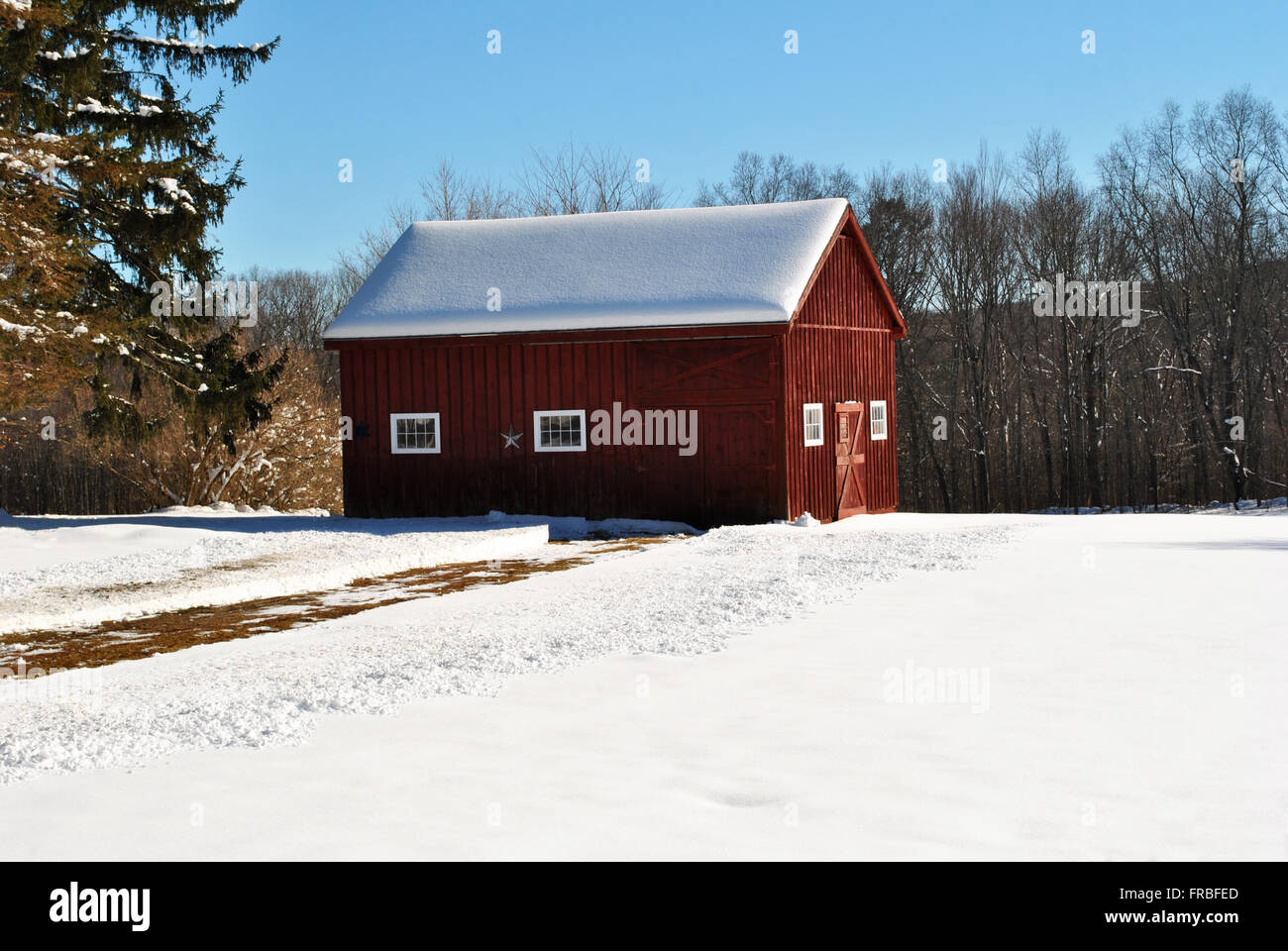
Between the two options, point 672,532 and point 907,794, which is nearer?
point 907,794

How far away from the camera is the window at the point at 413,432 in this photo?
2172 centimetres

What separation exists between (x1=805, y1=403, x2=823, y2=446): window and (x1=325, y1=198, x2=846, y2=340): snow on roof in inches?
80.5

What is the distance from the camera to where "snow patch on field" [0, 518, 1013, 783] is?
6.71 meters

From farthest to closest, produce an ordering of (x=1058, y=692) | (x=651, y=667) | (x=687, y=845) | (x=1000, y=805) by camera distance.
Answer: (x=651, y=667) → (x=1058, y=692) → (x=1000, y=805) → (x=687, y=845)

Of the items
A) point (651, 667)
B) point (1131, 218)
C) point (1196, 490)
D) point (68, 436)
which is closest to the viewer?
point (651, 667)

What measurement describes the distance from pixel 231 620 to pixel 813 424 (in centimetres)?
1193

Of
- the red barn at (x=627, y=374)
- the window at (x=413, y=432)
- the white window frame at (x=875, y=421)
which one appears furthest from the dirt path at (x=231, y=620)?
the white window frame at (x=875, y=421)

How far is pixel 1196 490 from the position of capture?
36.4 m

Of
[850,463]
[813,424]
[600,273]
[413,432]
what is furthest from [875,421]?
[413,432]

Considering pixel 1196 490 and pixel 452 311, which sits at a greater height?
pixel 452 311
